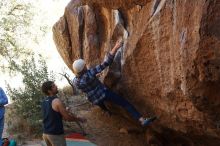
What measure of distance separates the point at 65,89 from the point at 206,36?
10487mm

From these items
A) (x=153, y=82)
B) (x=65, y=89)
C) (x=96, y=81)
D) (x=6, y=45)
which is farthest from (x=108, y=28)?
(x=6, y=45)

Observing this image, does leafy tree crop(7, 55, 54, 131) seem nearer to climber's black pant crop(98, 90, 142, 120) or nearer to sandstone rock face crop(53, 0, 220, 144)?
sandstone rock face crop(53, 0, 220, 144)

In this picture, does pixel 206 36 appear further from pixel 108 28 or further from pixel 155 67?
pixel 108 28

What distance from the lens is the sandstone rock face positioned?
5824mm

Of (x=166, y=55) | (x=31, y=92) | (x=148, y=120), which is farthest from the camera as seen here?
(x=31, y=92)

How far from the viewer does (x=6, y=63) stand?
73.3 feet

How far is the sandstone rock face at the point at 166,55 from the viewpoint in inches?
229

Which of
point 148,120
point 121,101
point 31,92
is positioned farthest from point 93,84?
point 31,92

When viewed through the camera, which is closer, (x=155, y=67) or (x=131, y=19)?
(x=155, y=67)

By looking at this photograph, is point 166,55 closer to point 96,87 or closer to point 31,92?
point 96,87

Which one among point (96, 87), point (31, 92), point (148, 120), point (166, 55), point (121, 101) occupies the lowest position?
point (148, 120)

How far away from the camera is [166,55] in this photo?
6969 mm

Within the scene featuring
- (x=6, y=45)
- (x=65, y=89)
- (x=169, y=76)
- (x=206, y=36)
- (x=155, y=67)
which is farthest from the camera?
(x=6, y=45)

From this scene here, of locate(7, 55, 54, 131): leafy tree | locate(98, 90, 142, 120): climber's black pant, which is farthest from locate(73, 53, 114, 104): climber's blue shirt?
locate(7, 55, 54, 131): leafy tree
